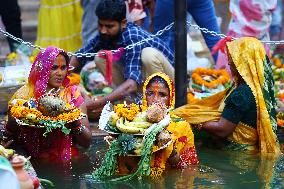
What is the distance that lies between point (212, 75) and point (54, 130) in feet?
10.1

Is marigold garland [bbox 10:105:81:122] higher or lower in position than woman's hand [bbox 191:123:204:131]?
higher

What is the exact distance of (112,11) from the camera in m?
9.53

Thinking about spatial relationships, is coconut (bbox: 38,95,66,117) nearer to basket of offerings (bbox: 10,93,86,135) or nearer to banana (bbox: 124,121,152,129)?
basket of offerings (bbox: 10,93,86,135)

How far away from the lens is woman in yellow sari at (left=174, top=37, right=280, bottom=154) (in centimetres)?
845

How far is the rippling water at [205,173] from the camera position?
24.7ft

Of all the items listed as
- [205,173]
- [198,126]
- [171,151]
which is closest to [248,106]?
[198,126]

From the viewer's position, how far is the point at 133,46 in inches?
372

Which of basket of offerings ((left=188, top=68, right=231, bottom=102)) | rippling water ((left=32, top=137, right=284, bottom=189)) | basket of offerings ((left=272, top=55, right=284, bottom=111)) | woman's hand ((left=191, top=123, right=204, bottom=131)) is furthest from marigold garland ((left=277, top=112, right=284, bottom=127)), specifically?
basket of offerings ((left=188, top=68, right=231, bottom=102))

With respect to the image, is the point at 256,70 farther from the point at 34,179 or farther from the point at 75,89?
the point at 34,179

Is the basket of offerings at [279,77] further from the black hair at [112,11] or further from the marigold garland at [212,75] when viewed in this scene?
the black hair at [112,11]

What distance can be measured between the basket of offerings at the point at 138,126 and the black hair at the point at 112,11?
2.10 m

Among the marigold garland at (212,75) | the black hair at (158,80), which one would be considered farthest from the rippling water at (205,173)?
the marigold garland at (212,75)

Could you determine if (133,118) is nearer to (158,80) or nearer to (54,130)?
(158,80)

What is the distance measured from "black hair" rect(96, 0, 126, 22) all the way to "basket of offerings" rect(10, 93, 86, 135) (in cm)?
187
